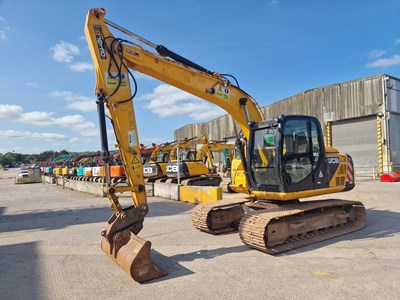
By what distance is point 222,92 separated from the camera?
7.39 metres

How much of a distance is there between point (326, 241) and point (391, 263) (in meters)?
1.49

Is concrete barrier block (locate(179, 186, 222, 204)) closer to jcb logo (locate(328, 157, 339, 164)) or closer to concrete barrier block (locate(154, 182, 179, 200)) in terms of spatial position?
concrete barrier block (locate(154, 182, 179, 200))

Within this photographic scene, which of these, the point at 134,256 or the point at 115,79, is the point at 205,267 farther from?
the point at 115,79

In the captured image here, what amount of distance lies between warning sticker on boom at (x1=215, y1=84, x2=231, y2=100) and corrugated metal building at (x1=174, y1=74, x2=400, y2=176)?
17.3m

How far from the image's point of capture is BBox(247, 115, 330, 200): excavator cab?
662cm

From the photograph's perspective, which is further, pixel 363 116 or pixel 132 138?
pixel 363 116

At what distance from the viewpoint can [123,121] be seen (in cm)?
585

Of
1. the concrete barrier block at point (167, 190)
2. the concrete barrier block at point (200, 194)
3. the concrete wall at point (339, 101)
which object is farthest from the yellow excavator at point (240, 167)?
the concrete wall at point (339, 101)

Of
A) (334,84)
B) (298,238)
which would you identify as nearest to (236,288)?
(298,238)

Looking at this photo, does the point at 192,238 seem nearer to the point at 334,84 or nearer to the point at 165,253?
the point at 165,253

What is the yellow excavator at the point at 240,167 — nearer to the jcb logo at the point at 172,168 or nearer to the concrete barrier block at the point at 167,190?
the concrete barrier block at the point at 167,190

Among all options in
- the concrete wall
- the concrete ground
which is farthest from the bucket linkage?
the concrete wall

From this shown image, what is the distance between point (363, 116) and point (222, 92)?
1893cm

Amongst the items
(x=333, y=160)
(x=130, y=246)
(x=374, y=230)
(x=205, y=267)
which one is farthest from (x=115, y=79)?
(x=374, y=230)
